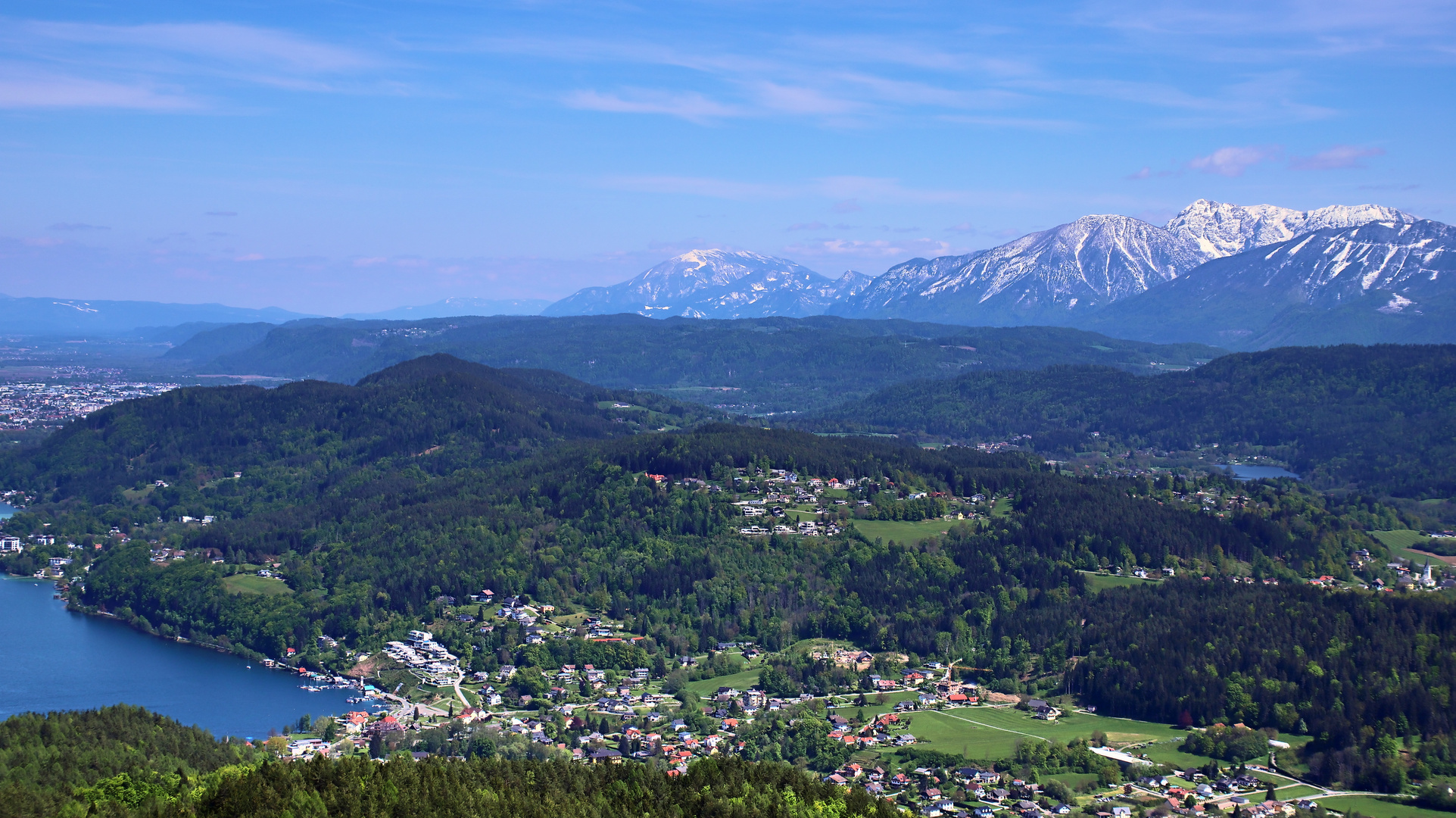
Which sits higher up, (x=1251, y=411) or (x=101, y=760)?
(x=1251, y=411)

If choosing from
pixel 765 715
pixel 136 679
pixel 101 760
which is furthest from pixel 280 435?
pixel 101 760

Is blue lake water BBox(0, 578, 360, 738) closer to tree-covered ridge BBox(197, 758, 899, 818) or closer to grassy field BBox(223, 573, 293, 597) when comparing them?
grassy field BBox(223, 573, 293, 597)

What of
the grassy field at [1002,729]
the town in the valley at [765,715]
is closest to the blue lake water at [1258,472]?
the town in the valley at [765,715]

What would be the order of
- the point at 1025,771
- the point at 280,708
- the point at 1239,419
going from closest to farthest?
the point at 1025,771 < the point at 280,708 < the point at 1239,419

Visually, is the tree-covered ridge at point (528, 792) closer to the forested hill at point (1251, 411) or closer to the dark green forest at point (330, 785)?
the dark green forest at point (330, 785)

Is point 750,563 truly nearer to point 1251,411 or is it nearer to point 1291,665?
point 1291,665

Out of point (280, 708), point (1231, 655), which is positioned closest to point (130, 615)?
point (280, 708)

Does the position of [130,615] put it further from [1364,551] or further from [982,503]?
[1364,551]
